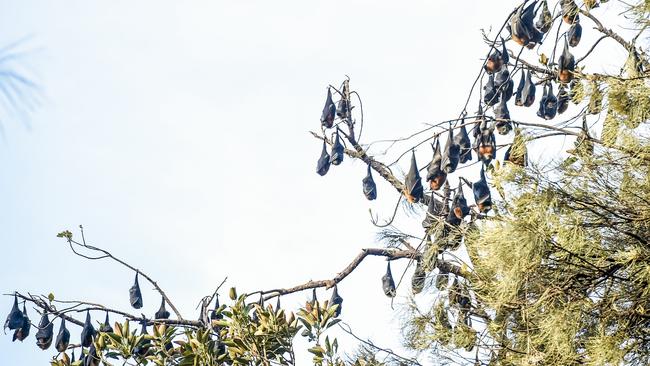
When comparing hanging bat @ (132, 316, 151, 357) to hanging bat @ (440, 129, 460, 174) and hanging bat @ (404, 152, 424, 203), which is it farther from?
hanging bat @ (440, 129, 460, 174)

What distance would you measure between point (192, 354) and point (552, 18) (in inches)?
112

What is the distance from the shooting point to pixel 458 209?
5.87 metres

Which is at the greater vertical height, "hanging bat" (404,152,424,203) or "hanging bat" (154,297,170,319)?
"hanging bat" (154,297,170,319)

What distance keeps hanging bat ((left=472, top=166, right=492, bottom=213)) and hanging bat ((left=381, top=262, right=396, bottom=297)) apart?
104cm

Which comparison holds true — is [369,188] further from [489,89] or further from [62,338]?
[62,338]

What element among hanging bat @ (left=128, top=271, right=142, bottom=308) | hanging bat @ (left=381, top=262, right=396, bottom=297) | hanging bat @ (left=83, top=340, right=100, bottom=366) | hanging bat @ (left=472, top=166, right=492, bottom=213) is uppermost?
hanging bat @ (left=128, top=271, right=142, bottom=308)

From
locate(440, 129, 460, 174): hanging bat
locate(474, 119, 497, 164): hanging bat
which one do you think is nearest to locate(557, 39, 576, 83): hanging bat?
locate(474, 119, 497, 164): hanging bat

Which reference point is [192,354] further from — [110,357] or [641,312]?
[641,312]

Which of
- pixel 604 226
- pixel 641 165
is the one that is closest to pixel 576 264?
pixel 604 226

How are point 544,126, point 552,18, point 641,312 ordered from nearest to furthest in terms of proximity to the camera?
point 641,312
point 544,126
point 552,18

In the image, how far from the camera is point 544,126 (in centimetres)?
512

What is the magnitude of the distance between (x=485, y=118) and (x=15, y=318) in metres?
3.60

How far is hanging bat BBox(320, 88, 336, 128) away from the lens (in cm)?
684

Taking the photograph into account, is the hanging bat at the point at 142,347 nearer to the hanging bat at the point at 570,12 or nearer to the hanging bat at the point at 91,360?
the hanging bat at the point at 91,360
